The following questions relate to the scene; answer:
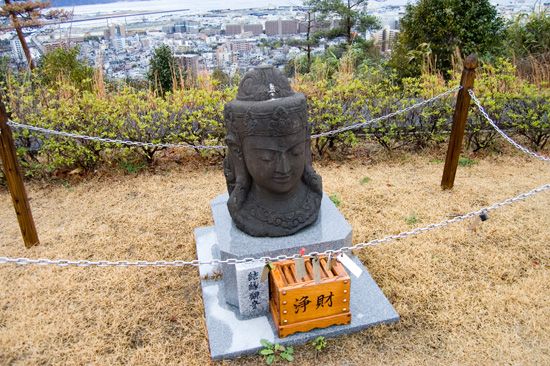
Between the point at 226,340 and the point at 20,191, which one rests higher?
the point at 20,191

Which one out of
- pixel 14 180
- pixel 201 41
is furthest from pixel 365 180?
pixel 201 41

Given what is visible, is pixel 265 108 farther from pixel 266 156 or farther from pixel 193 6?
pixel 193 6

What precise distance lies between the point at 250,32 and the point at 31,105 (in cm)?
513

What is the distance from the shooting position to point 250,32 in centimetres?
892

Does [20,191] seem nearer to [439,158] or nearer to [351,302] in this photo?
[351,302]

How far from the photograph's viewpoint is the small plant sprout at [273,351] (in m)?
2.50

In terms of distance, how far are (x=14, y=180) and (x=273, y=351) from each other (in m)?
2.68

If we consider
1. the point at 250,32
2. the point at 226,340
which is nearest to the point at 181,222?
the point at 226,340

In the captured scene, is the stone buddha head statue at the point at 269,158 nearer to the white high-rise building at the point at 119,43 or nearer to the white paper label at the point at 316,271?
the white paper label at the point at 316,271

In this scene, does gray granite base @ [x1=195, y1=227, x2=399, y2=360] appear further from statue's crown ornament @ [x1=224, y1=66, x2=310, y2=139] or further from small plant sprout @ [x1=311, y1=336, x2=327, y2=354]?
statue's crown ornament @ [x1=224, y1=66, x2=310, y2=139]

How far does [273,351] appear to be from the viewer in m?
2.55

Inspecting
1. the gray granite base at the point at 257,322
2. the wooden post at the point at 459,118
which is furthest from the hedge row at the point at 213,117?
the gray granite base at the point at 257,322

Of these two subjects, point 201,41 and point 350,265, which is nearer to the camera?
point 350,265

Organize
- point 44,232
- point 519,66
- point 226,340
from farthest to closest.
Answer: point 519,66
point 44,232
point 226,340
